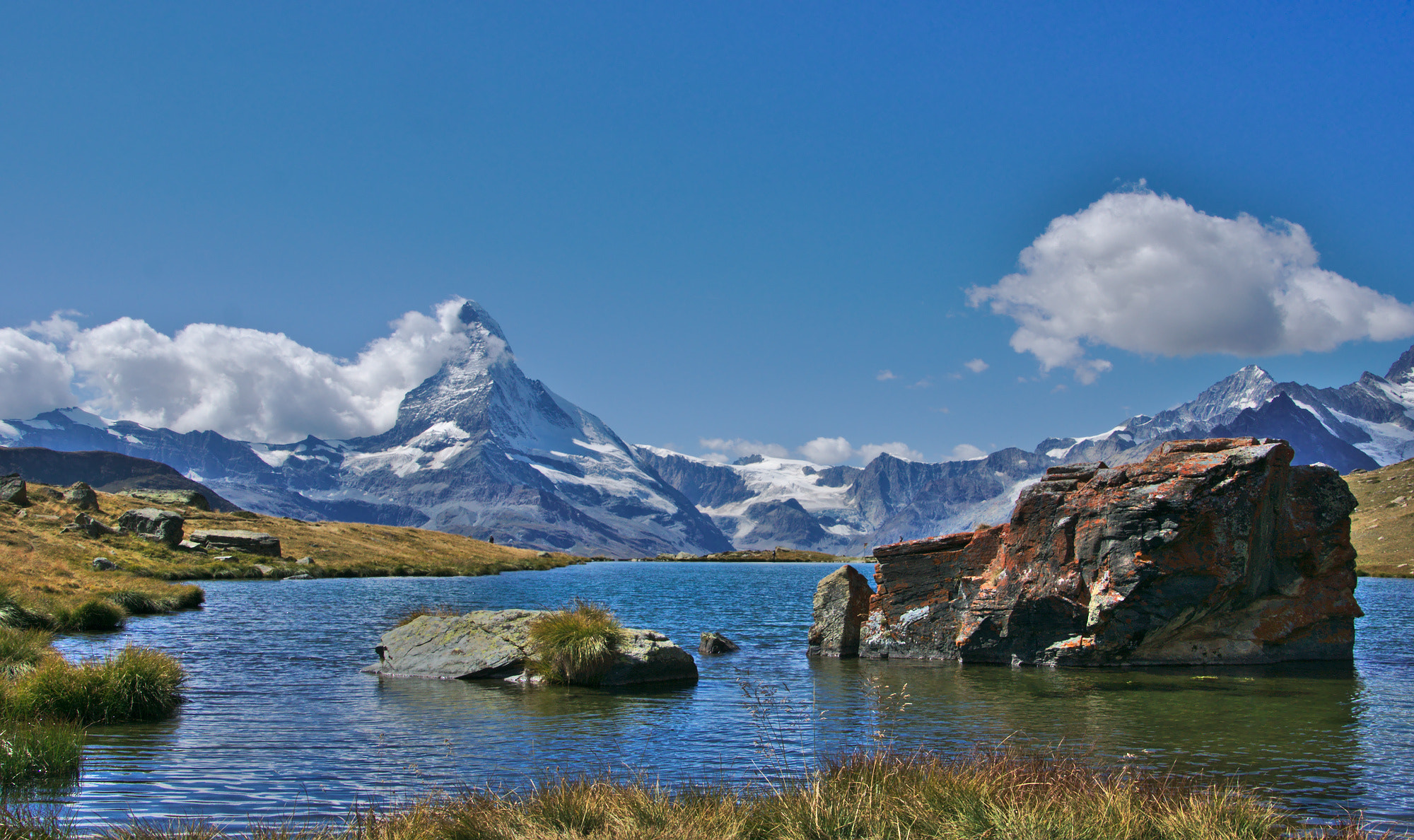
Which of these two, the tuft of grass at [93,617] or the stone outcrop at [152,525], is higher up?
the stone outcrop at [152,525]

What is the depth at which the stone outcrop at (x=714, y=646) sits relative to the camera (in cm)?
3291

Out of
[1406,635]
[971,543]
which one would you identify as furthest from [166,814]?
[1406,635]

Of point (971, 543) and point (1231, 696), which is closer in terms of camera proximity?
point (1231, 696)

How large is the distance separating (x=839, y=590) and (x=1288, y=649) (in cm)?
1573

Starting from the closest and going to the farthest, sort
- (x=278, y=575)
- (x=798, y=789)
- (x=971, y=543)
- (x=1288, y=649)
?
(x=798, y=789) < (x=1288, y=649) < (x=971, y=543) < (x=278, y=575)

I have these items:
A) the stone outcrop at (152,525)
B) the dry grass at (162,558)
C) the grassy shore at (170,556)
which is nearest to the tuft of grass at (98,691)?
the dry grass at (162,558)

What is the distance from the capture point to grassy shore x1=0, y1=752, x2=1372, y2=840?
9.52 meters

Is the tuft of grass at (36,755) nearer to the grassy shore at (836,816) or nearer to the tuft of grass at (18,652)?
the grassy shore at (836,816)

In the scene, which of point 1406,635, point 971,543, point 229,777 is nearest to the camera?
point 229,777

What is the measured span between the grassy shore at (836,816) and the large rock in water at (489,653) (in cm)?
1385

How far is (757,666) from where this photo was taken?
29750 millimetres

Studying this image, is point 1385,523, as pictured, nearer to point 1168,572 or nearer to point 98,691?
point 1168,572

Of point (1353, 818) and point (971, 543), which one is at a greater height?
point (971, 543)

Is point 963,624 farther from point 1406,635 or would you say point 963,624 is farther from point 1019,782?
point 1406,635
